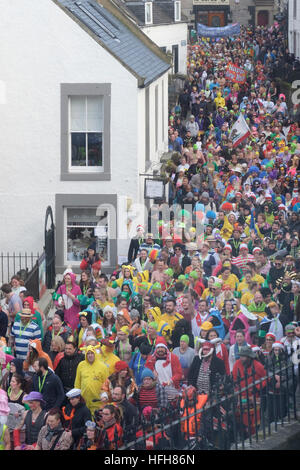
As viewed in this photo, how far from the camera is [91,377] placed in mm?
15719

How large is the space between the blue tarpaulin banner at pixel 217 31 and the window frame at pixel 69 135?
148 ft

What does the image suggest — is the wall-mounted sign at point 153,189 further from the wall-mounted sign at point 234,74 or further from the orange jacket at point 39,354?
the wall-mounted sign at point 234,74

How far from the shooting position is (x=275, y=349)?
1533 centimetres

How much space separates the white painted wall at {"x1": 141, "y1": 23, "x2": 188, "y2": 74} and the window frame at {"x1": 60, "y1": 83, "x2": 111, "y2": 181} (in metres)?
30.8

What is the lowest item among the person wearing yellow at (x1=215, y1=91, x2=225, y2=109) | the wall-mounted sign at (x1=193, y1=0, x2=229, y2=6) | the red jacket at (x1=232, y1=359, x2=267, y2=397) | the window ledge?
the red jacket at (x1=232, y1=359, x2=267, y2=397)

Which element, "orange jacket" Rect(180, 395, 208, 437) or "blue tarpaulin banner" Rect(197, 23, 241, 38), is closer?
"orange jacket" Rect(180, 395, 208, 437)

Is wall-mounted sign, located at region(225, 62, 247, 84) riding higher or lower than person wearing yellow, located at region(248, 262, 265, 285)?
higher

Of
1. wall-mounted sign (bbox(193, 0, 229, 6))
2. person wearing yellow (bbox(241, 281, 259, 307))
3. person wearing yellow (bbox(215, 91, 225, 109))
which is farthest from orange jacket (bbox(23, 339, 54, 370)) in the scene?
wall-mounted sign (bbox(193, 0, 229, 6))

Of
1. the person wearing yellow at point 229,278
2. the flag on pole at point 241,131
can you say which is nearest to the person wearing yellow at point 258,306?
the person wearing yellow at point 229,278

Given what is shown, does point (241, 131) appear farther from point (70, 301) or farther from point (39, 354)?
point (39, 354)

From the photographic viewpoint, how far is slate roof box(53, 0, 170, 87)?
1053 inches

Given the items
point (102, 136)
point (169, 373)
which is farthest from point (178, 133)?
point (169, 373)

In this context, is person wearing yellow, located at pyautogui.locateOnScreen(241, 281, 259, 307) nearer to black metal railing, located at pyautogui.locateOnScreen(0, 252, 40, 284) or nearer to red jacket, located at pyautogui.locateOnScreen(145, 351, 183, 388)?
red jacket, located at pyautogui.locateOnScreen(145, 351, 183, 388)

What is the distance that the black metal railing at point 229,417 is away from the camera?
41.8 ft
